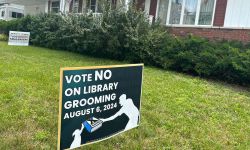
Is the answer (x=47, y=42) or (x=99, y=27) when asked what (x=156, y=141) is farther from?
(x=47, y=42)

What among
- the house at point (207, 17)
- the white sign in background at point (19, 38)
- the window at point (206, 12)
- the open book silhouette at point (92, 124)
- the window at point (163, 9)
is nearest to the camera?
the open book silhouette at point (92, 124)

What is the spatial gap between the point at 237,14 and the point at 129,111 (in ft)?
31.9

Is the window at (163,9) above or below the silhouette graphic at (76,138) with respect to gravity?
above

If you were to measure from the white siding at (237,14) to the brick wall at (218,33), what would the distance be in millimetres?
235

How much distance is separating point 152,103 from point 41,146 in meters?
2.58

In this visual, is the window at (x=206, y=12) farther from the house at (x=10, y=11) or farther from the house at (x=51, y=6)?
the house at (x=10, y=11)

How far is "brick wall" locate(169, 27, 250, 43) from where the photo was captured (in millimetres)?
11648

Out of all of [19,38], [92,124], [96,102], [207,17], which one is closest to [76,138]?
[92,124]

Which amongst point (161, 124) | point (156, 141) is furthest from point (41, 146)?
point (161, 124)

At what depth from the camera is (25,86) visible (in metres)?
6.03

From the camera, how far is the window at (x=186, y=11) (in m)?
12.9

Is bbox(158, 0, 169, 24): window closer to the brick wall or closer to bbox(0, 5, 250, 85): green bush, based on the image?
the brick wall

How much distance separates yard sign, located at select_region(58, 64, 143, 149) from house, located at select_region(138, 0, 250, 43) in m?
9.25

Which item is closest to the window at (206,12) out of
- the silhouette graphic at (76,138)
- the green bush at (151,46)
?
the green bush at (151,46)
